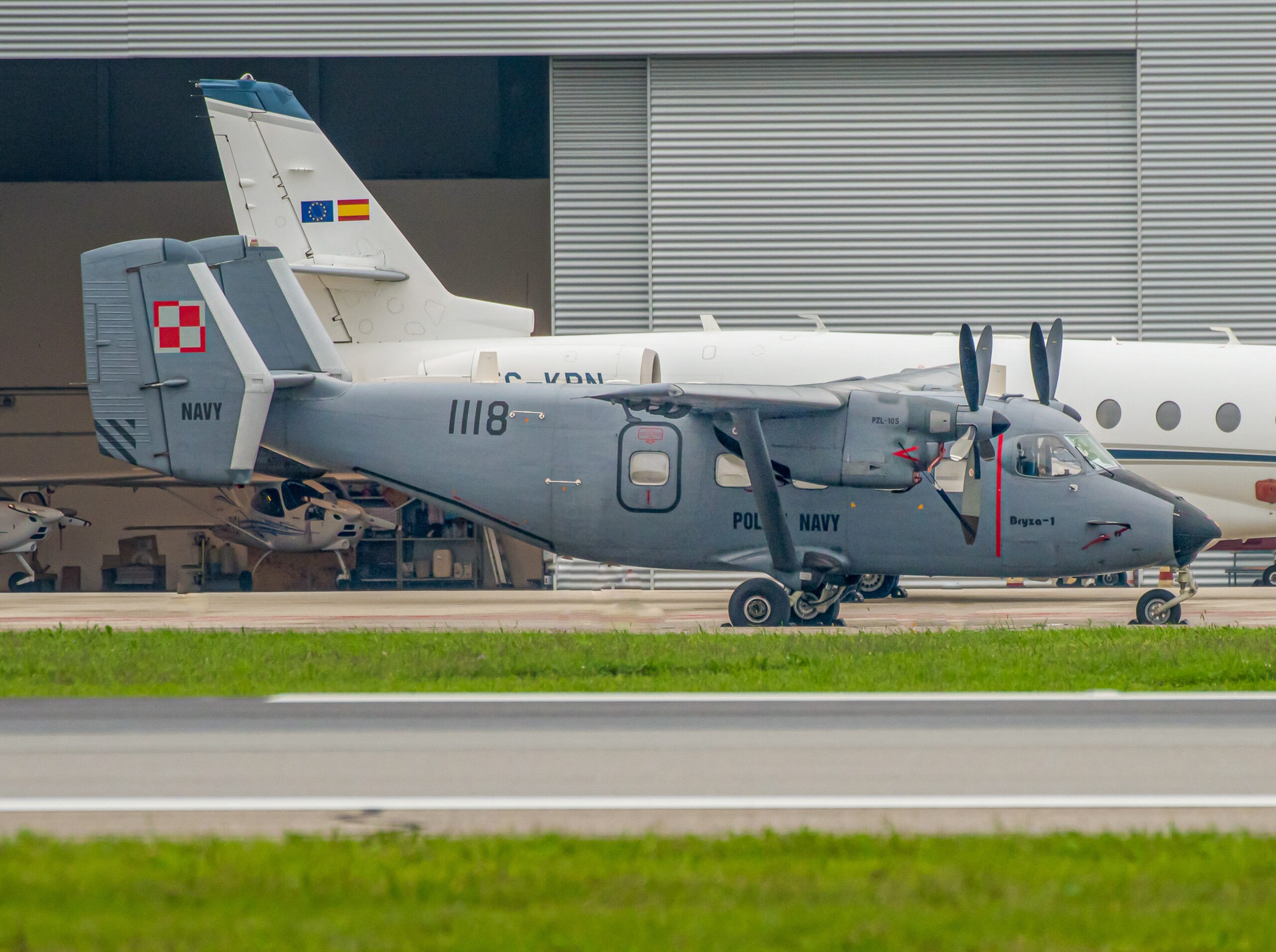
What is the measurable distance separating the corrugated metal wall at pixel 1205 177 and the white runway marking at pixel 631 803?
1898 centimetres

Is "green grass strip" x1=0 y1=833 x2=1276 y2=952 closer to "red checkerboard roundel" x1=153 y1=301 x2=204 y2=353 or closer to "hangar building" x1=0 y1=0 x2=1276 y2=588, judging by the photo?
"red checkerboard roundel" x1=153 y1=301 x2=204 y2=353

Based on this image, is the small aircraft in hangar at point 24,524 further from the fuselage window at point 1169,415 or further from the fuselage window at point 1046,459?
the fuselage window at point 1169,415

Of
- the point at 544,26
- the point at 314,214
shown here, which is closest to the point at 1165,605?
the point at 314,214

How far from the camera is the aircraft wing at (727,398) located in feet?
Answer: 48.5

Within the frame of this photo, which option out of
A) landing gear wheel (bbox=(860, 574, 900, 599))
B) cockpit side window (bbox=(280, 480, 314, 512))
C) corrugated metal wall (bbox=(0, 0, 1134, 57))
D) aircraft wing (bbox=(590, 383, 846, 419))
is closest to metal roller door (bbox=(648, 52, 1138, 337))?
corrugated metal wall (bbox=(0, 0, 1134, 57))

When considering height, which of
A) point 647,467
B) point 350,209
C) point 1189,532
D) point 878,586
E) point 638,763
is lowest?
point 878,586

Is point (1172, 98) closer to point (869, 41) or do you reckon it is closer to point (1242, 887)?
point (869, 41)

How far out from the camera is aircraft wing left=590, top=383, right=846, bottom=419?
48.5ft

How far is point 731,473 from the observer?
16172 mm

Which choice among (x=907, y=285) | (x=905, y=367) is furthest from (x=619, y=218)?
(x=905, y=367)

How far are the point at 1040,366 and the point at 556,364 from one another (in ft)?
22.1

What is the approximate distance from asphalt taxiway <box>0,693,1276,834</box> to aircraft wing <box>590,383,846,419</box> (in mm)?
5454

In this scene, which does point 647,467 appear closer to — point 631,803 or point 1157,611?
point 1157,611

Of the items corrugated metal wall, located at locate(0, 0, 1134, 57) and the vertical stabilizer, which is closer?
the vertical stabilizer
